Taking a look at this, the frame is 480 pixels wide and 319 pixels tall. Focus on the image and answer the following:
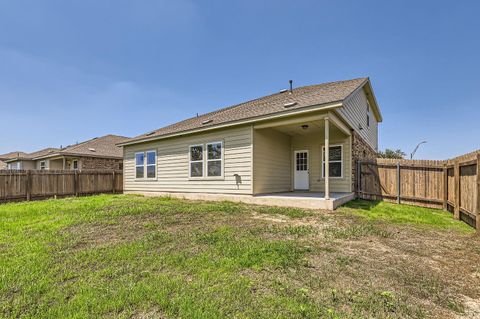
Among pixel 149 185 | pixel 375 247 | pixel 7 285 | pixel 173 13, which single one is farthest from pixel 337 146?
pixel 7 285

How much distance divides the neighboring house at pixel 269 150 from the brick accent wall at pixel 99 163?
670cm

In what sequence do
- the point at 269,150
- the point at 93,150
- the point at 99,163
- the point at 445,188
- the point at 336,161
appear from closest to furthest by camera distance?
1. the point at 445,188
2. the point at 269,150
3. the point at 336,161
4. the point at 99,163
5. the point at 93,150

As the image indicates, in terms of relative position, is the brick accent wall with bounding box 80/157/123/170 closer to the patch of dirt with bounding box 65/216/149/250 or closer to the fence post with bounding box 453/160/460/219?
the patch of dirt with bounding box 65/216/149/250

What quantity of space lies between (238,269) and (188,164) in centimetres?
811

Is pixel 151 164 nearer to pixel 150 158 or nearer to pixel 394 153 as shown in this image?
pixel 150 158

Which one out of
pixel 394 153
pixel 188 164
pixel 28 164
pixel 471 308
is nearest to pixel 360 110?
pixel 188 164

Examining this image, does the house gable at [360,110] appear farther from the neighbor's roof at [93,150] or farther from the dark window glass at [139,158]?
the neighbor's roof at [93,150]

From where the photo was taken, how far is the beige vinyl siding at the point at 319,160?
390 inches

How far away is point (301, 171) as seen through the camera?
37.1 feet

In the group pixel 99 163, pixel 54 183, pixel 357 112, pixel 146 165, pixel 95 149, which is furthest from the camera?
pixel 95 149

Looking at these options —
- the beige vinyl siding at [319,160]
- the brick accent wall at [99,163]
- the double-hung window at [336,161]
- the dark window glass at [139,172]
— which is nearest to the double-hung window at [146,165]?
the dark window glass at [139,172]

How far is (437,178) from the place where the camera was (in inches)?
329

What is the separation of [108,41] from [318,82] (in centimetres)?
1083

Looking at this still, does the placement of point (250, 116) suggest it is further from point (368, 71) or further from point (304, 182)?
point (368, 71)
